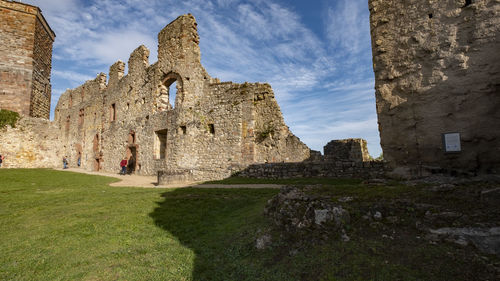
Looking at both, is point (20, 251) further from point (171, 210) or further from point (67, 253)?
point (171, 210)

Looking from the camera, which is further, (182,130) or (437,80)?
(182,130)

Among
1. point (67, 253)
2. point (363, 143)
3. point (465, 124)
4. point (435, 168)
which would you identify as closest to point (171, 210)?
point (67, 253)

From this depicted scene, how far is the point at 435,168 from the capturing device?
223 inches

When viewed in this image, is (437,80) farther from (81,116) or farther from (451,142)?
(81,116)

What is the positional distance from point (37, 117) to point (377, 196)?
106 ft

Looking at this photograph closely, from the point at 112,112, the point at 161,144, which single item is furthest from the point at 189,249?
the point at 112,112

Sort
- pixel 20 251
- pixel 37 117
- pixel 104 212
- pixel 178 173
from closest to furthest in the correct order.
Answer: pixel 20 251
pixel 104 212
pixel 178 173
pixel 37 117

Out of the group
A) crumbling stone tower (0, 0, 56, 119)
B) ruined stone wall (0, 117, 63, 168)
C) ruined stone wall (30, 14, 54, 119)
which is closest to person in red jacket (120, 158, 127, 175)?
ruined stone wall (0, 117, 63, 168)

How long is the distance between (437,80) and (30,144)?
98.8 feet

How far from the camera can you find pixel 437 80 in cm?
573

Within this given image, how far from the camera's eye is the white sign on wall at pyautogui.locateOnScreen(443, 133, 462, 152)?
546 cm

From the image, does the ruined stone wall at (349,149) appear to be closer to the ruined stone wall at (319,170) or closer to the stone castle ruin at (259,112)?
the stone castle ruin at (259,112)

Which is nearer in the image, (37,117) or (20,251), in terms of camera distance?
(20,251)

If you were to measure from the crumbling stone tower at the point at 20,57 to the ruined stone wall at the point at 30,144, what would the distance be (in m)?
1.51
